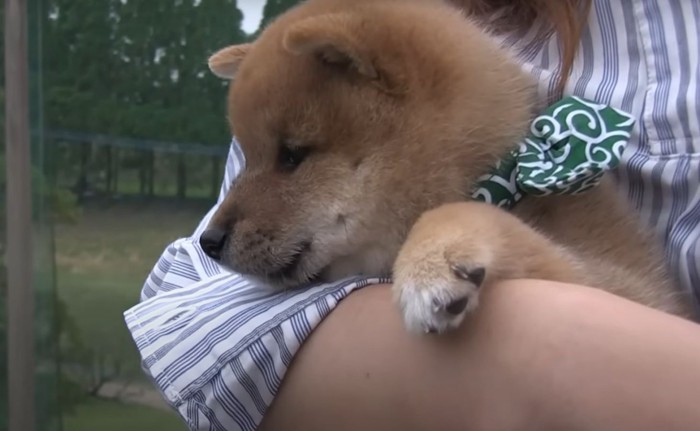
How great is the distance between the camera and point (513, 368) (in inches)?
26.7

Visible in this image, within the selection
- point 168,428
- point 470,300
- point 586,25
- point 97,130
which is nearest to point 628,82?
point 586,25

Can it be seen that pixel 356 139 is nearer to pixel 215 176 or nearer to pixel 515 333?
pixel 515 333

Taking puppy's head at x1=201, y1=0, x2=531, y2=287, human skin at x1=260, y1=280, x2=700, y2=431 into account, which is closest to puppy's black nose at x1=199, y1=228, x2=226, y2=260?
puppy's head at x1=201, y1=0, x2=531, y2=287

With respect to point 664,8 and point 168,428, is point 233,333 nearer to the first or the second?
point 664,8

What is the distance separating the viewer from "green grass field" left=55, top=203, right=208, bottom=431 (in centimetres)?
187

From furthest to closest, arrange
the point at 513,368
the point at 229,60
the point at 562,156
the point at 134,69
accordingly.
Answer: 1. the point at 134,69
2. the point at 229,60
3. the point at 562,156
4. the point at 513,368

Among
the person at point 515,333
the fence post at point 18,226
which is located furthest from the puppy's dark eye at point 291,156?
the fence post at point 18,226

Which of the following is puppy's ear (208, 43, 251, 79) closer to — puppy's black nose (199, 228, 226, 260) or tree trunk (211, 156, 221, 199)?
puppy's black nose (199, 228, 226, 260)

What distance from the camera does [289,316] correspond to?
2.75ft

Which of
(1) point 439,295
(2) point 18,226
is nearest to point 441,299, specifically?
(1) point 439,295

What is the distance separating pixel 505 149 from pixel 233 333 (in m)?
0.32

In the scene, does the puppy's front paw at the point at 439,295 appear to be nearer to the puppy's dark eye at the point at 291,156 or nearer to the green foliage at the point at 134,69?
the puppy's dark eye at the point at 291,156

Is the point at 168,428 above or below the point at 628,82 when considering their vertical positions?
below

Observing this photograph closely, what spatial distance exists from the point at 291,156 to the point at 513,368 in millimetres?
347
